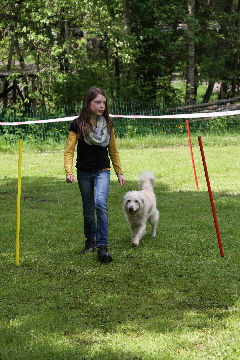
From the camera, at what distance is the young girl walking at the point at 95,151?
5949 mm

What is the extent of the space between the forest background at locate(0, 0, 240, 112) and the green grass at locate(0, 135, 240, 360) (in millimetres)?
11201

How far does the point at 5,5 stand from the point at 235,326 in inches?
746

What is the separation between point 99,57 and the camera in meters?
23.0

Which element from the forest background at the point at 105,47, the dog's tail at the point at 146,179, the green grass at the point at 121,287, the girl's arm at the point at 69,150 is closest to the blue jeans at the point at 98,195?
the girl's arm at the point at 69,150

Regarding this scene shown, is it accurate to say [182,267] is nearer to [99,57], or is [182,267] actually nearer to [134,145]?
[134,145]

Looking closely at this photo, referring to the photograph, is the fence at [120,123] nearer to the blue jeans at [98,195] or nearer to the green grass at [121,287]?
the green grass at [121,287]

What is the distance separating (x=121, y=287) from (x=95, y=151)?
166 centimetres

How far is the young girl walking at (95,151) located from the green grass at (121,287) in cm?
48

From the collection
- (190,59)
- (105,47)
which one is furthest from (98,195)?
(190,59)

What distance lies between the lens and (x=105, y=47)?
2259 cm

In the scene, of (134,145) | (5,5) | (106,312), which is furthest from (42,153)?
(106,312)

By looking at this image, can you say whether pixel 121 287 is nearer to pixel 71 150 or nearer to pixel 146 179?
pixel 71 150

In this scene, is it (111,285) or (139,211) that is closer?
(111,285)

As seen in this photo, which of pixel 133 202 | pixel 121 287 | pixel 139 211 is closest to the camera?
pixel 121 287
